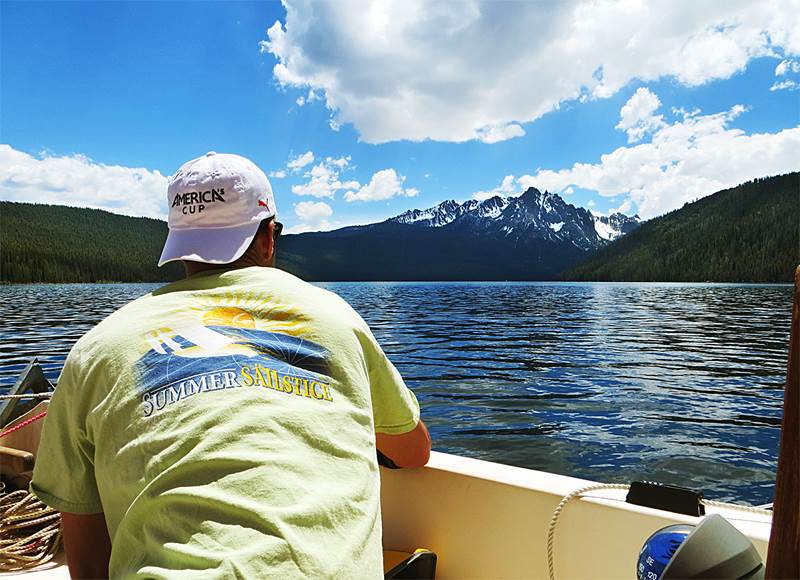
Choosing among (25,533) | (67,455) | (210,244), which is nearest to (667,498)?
(210,244)

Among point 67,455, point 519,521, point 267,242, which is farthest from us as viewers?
point 519,521

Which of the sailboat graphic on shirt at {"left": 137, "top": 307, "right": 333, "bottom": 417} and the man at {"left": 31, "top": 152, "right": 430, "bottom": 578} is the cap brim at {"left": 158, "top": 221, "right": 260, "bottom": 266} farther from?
the sailboat graphic on shirt at {"left": 137, "top": 307, "right": 333, "bottom": 417}

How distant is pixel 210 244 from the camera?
5.04 feet

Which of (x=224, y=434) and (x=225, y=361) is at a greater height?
(x=225, y=361)

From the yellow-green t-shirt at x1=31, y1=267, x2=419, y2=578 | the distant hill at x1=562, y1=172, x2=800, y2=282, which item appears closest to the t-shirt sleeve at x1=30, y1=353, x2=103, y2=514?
the yellow-green t-shirt at x1=31, y1=267, x2=419, y2=578

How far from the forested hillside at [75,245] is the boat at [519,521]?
122240mm

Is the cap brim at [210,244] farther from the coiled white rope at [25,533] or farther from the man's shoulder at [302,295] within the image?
the coiled white rope at [25,533]

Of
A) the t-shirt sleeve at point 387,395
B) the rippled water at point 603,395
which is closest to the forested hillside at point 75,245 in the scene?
the rippled water at point 603,395

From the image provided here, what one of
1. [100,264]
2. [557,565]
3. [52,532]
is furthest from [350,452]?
[100,264]

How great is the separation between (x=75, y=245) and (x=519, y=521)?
568 feet

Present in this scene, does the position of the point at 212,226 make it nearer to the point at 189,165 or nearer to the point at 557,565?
the point at 189,165

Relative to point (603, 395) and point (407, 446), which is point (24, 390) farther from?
point (603, 395)

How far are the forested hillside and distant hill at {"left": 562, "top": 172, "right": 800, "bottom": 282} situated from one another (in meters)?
125

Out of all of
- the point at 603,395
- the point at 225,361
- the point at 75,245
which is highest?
the point at 75,245
